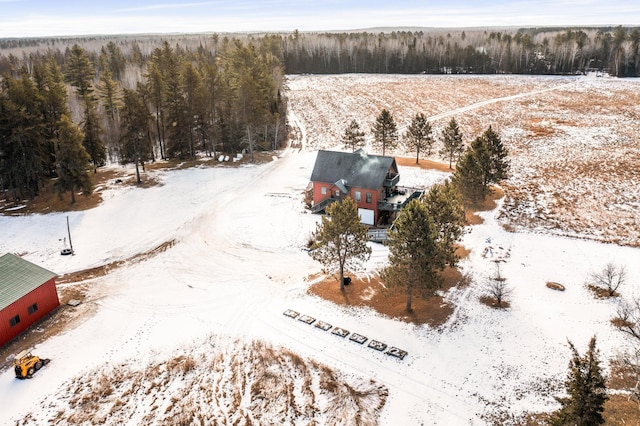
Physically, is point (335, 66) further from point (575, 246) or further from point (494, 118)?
point (575, 246)

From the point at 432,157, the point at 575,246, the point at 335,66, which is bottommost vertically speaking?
the point at 575,246

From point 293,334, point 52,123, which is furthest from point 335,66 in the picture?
point 293,334

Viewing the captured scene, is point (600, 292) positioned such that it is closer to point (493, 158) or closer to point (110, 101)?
point (493, 158)

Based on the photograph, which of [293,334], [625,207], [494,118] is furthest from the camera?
[494,118]

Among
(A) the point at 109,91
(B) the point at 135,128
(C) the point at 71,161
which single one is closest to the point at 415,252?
(C) the point at 71,161

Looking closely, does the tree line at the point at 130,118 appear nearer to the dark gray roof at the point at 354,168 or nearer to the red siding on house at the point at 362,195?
the dark gray roof at the point at 354,168

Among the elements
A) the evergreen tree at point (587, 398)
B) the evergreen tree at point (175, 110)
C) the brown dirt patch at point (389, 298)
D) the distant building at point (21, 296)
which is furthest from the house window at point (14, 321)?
the evergreen tree at point (175, 110)

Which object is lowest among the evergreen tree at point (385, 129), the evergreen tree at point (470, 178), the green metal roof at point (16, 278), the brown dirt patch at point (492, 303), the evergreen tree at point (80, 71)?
the brown dirt patch at point (492, 303)

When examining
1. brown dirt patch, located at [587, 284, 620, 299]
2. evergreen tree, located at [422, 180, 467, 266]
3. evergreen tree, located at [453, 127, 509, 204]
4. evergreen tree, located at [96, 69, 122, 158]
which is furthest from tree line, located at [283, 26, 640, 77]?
evergreen tree, located at [422, 180, 467, 266]
